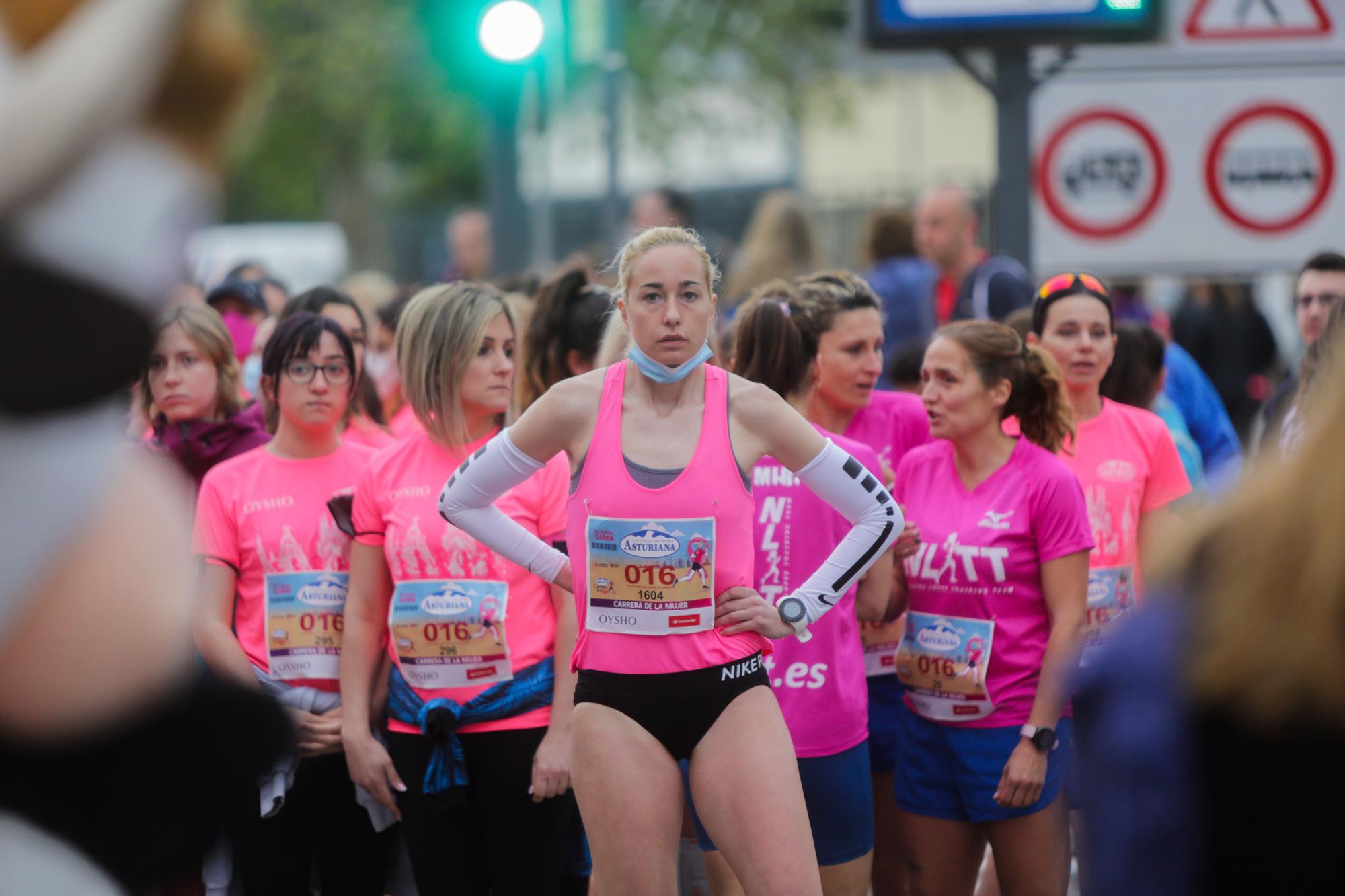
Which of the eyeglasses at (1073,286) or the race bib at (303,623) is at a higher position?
the eyeglasses at (1073,286)

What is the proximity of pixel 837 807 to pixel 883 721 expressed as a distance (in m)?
0.74

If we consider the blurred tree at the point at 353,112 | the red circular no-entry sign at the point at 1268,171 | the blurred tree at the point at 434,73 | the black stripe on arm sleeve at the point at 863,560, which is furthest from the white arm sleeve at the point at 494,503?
the blurred tree at the point at 434,73

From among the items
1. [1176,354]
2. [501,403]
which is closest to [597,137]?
[1176,354]

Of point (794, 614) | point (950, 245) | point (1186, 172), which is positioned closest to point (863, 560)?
point (794, 614)

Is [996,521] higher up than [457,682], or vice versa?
[996,521]

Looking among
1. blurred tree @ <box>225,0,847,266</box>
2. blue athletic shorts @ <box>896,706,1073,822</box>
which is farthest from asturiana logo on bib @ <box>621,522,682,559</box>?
blurred tree @ <box>225,0,847,266</box>

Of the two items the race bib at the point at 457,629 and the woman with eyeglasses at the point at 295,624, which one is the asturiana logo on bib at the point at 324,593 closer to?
the woman with eyeglasses at the point at 295,624

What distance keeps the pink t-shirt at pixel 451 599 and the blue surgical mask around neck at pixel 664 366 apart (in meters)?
0.83

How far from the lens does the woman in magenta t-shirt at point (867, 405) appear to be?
197 inches

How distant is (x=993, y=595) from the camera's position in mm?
4414

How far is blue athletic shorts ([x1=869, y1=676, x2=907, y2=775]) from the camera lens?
4.99 m

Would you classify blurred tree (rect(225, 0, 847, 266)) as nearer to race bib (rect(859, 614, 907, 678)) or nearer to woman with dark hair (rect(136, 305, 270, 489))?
woman with dark hair (rect(136, 305, 270, 489))

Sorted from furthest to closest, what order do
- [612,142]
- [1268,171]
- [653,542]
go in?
[612,142] < [1268,171] < [653,542]

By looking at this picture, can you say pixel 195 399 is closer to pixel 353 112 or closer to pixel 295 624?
pixel 295 624
